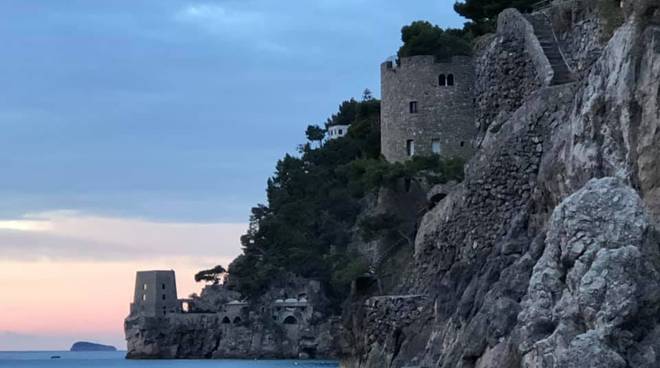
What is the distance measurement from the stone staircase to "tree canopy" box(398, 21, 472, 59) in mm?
14375

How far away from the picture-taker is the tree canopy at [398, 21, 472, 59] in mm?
47156

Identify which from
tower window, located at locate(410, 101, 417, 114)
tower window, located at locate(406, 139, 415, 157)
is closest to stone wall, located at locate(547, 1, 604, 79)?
tower window, located at locate(410, 101, 417, 114)

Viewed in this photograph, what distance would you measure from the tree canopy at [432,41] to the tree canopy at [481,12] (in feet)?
2.50

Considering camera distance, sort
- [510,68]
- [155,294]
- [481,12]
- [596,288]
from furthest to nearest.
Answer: [155,294] → [481,12] → [510,68] → [596,288]

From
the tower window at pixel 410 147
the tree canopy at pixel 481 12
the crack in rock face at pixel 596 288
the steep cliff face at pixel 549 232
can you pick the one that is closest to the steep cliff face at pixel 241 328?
the tree canopy at pixel 481 12

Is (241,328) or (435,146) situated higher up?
(435,146)

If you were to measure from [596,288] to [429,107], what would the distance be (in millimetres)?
30751

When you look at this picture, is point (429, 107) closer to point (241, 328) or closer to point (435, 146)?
point (435, 146)

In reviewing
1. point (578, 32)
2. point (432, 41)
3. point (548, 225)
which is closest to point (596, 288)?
point (548, 225)

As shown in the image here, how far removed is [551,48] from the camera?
99.6 ft

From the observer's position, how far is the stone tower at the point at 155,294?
128 m

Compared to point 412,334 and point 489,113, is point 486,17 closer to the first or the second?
point 489,113

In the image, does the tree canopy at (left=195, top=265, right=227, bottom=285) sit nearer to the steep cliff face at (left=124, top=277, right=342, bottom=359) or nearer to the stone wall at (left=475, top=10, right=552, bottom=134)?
the steep cliff face at (left=124, top=277, right=342, bottom=359)

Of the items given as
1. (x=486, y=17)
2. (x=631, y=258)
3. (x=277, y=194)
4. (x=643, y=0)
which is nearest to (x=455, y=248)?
(x=643, y=0)
